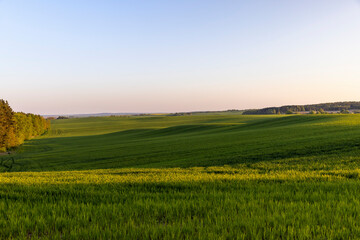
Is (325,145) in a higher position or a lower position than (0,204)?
lower

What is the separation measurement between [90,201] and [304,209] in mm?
4408

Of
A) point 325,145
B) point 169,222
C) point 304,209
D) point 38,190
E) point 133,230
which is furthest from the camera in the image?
point 325,145

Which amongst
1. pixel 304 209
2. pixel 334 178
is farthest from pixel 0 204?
pixel 334 178

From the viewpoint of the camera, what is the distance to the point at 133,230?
318 centimetres

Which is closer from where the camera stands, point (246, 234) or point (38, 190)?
point (246, 234)

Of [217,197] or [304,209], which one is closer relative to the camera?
[304,209]

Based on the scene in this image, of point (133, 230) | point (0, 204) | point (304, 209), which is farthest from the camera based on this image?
point (0, 204)

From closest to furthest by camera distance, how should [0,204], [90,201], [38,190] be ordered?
[0,204] < [90,201] < [38,190]

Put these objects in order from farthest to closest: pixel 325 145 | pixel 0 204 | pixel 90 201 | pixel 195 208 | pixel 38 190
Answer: pixel 325 145 < pixel 38 190 < pixel 90 201 < pixel 0 204 < pixel 195 208

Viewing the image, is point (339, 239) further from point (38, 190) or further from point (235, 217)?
point (38, 190)

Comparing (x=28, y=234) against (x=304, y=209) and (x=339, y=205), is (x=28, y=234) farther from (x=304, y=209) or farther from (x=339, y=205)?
(x=339, y=205)

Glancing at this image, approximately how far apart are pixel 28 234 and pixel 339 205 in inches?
219

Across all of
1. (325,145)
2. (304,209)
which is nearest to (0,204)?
(304,209)

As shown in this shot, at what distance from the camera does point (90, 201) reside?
15.6 feet
